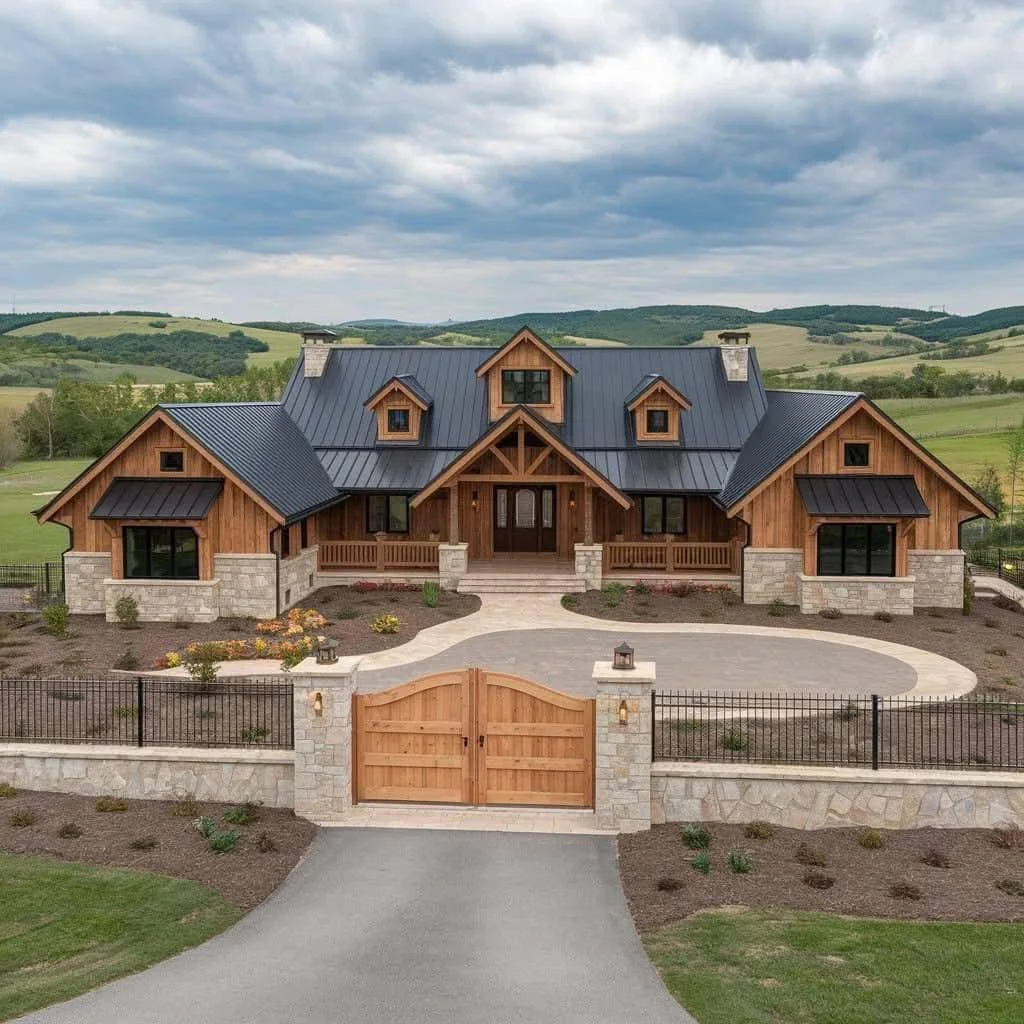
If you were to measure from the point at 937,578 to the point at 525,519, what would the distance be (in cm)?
1252

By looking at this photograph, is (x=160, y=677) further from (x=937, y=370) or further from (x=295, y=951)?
(x=937, y=370)

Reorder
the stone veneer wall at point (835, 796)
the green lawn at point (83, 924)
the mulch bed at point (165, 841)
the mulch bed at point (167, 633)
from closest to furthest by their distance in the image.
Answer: the green lawn at point (83, 924)
the mulch bed at point (165, 841)
the stone veneer wall at point (835, 796)
the mulch bed at point (167, 633)

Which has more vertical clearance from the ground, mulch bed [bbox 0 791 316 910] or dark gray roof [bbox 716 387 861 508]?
dark gray roof [bbox 716 387 861 508]

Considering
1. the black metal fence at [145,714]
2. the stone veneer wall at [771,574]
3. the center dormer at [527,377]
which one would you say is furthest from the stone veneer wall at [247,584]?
the stone veneer wall at [771,574]

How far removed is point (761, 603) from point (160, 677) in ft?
53.3

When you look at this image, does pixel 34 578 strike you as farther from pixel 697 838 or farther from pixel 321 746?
pixel 697 838

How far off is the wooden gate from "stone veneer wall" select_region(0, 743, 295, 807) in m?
1.29

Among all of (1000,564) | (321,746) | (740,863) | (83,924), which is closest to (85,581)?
(321,746)

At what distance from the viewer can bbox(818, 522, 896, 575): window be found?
28.2m

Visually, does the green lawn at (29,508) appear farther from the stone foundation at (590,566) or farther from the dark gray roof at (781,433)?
the dark gray roof at (781,433)

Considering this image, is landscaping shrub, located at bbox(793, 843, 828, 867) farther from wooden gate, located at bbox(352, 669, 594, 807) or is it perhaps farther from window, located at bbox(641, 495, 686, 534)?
window, located at bbox(641, 495, 686, 534)

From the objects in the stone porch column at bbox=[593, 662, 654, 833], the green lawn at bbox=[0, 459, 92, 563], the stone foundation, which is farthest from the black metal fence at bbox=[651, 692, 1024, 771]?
the green lawn at bbox=[0, 459, 92, 563]

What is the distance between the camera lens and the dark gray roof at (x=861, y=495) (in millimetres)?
27312

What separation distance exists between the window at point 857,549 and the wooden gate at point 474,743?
15.7 metres
